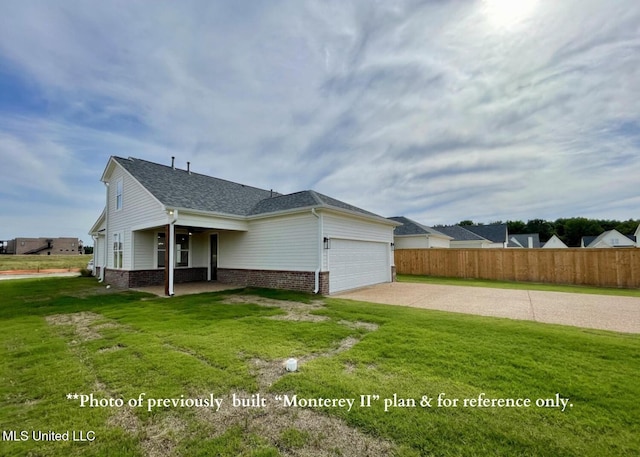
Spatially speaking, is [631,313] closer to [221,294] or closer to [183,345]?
[183,345]

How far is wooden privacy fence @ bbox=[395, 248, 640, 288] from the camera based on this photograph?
12961 millimetres

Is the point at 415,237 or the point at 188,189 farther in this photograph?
the point at 415,237

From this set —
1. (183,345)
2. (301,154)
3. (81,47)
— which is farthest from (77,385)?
(301,154)

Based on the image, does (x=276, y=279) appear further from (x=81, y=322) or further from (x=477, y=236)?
(x=477, y=236)

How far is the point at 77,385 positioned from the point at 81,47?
36.3 feet

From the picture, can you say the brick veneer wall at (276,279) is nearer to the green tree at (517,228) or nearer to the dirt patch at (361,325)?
the dirt patch at (361,325)

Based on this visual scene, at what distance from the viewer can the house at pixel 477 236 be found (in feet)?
101

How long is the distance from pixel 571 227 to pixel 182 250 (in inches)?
2916

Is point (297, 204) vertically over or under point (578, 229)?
under

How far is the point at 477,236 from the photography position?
104 feet

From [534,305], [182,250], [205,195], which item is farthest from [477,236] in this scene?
[182,250]

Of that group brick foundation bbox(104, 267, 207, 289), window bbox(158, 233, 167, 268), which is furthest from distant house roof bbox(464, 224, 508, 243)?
window bbox(158, 233, 167, 268)

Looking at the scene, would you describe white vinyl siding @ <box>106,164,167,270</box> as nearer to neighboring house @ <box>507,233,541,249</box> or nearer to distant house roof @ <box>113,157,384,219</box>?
distant house roof @ <box>113,157,384,219</box>

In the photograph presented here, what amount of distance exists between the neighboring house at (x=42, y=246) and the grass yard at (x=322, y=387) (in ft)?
225
